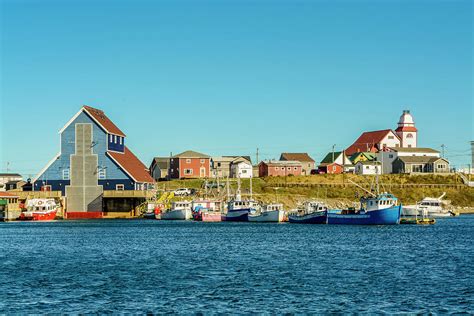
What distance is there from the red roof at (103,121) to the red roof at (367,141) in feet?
223

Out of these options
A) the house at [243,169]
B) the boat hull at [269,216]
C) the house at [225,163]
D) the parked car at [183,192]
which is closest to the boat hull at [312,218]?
the boat hull at [269,216]

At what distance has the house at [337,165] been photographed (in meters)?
161

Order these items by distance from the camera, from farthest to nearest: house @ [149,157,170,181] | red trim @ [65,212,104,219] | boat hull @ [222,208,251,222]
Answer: house @ [149,157,170,181] → red trim @ [65,212,104,219] → boat hull @ [222,208,251,222]

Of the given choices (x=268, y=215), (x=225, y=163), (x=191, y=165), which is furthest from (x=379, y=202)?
(x=225, y=163)

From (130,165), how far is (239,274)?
8055cm

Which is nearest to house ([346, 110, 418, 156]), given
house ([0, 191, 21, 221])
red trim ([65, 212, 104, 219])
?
red trim ([65, 212, 104, 219])

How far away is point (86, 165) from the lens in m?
117

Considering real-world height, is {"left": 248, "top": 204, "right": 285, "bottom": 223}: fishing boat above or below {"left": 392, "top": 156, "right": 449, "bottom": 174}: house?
below

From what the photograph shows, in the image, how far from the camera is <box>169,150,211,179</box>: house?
156 metres

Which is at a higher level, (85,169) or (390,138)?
(390,138)

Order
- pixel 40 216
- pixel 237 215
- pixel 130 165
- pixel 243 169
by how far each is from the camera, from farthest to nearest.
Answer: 1. pixel 243 169
2. pixel 130 165
3. pixel 40 216
4. pixel 237 215

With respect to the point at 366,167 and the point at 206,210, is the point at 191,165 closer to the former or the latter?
the point at 366,167

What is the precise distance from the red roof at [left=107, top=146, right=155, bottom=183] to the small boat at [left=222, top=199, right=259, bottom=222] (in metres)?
14.4

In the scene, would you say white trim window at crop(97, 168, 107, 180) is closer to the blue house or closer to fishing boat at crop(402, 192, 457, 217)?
the blue house
